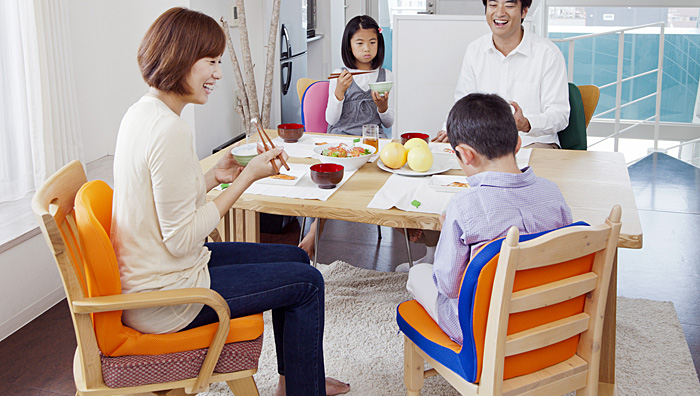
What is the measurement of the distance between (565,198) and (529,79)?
4.00ft

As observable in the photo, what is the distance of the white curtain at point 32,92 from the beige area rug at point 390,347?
1.15m

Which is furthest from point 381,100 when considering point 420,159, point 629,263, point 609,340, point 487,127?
point 629,263

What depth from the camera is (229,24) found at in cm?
411

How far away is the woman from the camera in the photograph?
1.41 metres

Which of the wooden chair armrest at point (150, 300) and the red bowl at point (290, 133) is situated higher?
the red bowl at point (290, 133)

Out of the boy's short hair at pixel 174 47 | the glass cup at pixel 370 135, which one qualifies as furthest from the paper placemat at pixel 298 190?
the boy's short hair at pixel 174 47

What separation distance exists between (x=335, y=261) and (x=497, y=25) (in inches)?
50.1

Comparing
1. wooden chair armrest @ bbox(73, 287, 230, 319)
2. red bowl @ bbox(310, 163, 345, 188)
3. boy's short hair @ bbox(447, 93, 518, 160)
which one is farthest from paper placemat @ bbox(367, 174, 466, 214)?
wooden chair armrest @ bbox(73, 287, 230, 319)

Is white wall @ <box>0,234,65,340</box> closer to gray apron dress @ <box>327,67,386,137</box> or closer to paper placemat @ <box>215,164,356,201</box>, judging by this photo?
paper placemat @ <box>215,164,356,201</box>

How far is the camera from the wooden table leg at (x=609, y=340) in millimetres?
1896

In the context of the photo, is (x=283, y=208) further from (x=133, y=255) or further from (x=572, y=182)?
(x=572, y=182)

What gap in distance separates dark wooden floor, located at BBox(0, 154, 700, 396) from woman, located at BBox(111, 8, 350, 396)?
0.84 meters

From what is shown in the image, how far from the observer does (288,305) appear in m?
Answer: 1.62

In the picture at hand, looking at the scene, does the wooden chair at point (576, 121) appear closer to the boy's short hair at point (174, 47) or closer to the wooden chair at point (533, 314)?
the wooden chair at point (533, 314)
